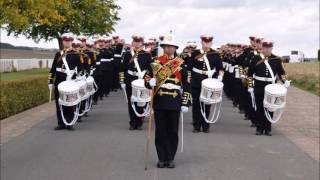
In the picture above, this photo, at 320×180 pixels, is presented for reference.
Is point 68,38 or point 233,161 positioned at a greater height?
point 68,38

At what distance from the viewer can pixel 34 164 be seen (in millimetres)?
10578

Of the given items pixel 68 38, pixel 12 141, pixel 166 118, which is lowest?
pixel 12 141

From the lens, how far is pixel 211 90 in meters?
14.5

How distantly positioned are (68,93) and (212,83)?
300cm

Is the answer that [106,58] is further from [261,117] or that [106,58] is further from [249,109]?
[261,117]

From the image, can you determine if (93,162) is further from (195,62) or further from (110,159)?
(195,62)

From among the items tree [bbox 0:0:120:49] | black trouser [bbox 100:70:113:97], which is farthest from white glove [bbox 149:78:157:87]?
tree [bbox 0:0:120:49]

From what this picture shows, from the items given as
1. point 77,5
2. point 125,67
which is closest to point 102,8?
point 77,5

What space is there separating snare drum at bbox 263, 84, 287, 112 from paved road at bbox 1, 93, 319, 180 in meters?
0.67

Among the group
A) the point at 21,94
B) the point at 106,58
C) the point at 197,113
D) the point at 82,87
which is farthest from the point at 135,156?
the point at 106,58

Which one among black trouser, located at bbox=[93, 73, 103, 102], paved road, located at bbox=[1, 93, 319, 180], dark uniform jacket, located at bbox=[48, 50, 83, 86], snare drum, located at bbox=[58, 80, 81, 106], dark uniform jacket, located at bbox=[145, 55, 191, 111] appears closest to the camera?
paved road, located at bbox=[1, 93, 319, 180]

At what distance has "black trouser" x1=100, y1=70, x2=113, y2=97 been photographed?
2533 cm

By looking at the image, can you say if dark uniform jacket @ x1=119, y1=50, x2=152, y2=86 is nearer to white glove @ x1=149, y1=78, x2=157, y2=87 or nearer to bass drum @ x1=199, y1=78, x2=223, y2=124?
bass drum @ x1=199, y1=78, x2=223, y2=124

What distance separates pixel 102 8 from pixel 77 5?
143cm
